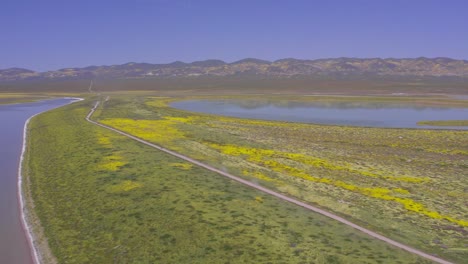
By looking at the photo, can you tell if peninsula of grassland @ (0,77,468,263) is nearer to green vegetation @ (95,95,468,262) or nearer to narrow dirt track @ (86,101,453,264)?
green vegetation @ (95,95,468,262)

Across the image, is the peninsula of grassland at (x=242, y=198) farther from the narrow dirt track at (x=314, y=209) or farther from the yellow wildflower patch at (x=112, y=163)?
the narrow dirt track at (x=314, y=209)

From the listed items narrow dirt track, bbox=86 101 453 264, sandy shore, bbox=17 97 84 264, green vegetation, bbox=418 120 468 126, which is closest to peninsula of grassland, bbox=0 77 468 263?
sandy shore, bbox=17 97 84 264

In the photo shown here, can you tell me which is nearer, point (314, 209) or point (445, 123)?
point (314, 209)

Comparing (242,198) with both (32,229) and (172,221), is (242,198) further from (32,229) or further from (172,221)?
(32,229)

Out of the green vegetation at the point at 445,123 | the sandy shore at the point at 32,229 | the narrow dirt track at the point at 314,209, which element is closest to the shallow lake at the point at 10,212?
the sandy shore at the point at 32,229

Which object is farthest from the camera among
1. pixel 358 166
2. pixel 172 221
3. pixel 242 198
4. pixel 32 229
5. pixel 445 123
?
pixel 445 123

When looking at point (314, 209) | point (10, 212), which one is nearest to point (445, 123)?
point (314, 209)
